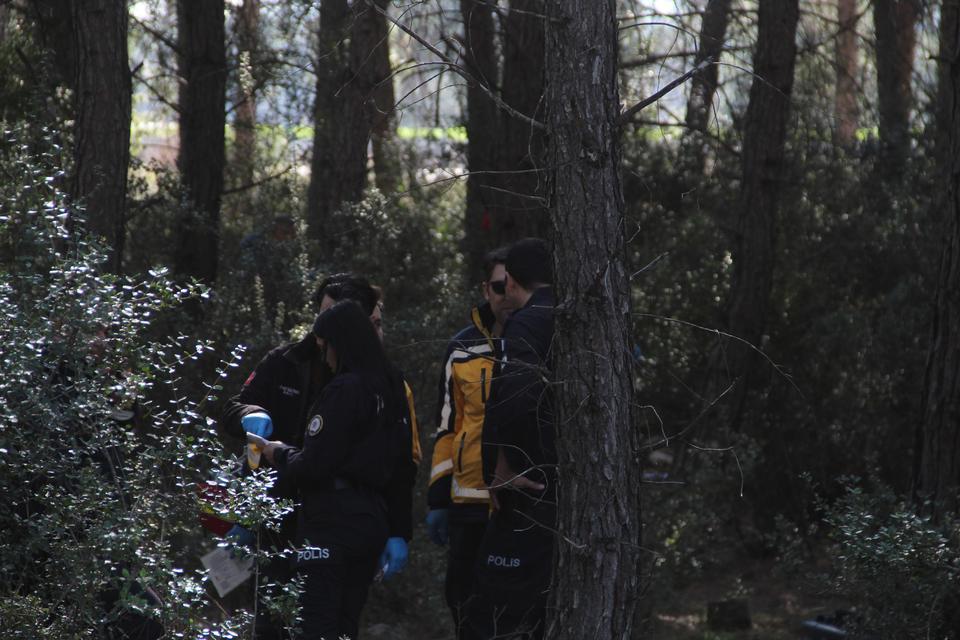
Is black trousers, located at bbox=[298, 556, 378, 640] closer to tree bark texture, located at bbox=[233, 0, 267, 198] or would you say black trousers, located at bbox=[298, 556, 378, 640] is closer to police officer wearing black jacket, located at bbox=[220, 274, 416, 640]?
police officer wearing black jacket, located at bbox=[220, 274, 416, 640]

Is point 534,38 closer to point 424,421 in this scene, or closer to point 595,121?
point 424,421

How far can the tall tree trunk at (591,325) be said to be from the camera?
3.42 meters

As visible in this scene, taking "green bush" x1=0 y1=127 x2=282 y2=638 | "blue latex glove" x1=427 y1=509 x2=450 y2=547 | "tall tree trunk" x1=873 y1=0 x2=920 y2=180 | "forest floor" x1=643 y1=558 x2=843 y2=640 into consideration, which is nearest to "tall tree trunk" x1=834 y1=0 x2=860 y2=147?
"tall tree trunk" x1=873 y1=0 x2=920 y2=180

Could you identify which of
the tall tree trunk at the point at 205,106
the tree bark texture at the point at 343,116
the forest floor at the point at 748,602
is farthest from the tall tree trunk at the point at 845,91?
the tall tree trunk at the point at 205,106

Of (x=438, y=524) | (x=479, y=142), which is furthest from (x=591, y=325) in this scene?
(x=479, y=142)

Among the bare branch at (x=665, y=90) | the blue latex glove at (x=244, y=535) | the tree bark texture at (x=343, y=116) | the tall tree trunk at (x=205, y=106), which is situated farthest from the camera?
the tall tree trunk at (x=205, y=106)

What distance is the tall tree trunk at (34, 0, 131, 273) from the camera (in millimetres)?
6852

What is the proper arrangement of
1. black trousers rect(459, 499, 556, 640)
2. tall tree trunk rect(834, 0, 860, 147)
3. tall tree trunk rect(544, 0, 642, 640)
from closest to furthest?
tall tree trunk rect(544, 0, 642, 640), black trousers rect(459, 499, 556, 640), tall tree trunk rect(834, 0, 860, 147)

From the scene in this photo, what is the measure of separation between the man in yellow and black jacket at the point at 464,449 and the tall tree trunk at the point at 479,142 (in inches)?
180

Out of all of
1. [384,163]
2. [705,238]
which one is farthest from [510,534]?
[384,163]

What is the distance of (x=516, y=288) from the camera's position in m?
4.92

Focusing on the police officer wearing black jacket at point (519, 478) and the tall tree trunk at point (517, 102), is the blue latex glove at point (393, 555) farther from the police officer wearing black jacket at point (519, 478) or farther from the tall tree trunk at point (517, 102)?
the tall tree trunk at point (517, 102)

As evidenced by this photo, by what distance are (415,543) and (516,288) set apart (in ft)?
8.94

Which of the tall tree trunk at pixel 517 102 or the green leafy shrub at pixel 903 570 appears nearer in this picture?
the green leafy shrub at pixel 903 570
